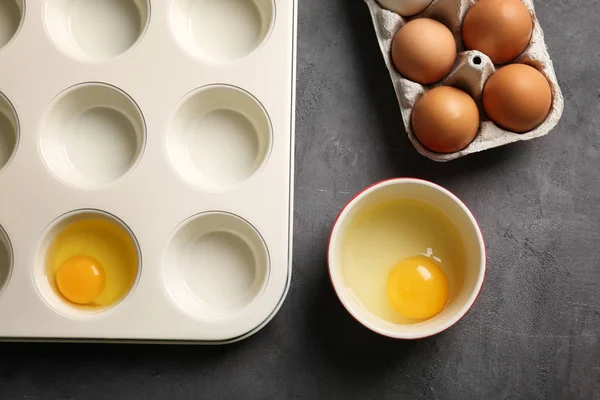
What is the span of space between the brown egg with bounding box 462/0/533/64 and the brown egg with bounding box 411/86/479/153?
0.32 ft

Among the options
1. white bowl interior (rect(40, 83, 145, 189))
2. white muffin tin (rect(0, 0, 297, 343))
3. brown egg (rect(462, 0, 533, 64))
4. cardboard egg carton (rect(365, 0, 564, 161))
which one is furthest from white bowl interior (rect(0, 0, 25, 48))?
brown egg (rect(462, 0, 533, 64))

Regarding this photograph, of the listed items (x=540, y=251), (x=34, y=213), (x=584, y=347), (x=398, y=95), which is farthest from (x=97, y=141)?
(x=584, y=347)

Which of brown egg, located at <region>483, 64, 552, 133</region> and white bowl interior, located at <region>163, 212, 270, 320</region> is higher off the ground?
brown egg, located at <region>483, 64, 552, 133</region>

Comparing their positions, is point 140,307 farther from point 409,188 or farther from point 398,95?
point 398,95

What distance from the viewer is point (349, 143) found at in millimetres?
1169

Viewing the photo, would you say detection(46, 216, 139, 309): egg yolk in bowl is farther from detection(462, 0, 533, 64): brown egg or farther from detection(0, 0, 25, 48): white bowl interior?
detection(462, 0, 533, 64): brown egg

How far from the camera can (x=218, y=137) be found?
112 centimetres

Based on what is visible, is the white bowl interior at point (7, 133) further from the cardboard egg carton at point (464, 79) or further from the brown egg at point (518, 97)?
the brown egg at point (518, 97)

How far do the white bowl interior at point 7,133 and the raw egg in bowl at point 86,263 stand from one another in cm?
18

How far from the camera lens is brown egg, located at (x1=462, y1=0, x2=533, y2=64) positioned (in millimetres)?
1028

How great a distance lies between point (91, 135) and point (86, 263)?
0.26 metres

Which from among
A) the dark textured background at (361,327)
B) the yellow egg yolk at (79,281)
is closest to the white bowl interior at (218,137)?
the dark textured background at (361,327)

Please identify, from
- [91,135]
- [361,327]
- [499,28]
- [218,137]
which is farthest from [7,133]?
[499,28]

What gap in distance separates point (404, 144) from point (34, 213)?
0.72m
